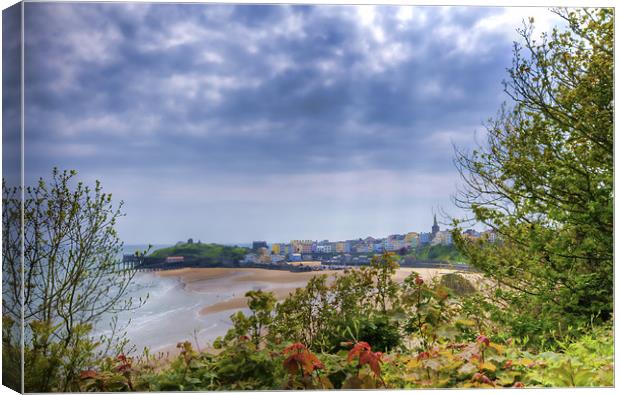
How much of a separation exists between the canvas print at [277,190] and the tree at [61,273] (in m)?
0.01

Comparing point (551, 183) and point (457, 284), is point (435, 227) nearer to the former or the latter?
point (457, 284)

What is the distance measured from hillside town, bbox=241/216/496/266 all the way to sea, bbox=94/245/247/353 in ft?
1.26

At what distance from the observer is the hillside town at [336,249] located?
5227 millimetres

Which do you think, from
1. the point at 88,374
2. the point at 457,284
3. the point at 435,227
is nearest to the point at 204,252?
the point at 88,374

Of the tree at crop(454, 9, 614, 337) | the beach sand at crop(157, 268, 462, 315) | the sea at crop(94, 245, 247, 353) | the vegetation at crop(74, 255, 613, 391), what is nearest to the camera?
the vegetation at crop(74, 255, 613, 391)

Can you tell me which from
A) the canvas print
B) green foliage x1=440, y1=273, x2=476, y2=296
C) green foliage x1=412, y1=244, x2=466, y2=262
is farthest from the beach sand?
green foliage x1=440, y1=273, x2=476, y2=296

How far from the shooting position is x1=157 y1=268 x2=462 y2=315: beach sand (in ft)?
16.9

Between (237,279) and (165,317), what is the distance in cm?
63

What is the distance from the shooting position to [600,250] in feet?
18.4

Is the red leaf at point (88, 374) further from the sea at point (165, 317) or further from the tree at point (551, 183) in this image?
the tree at point (551, 183)

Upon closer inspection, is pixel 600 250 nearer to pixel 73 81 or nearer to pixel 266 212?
pixel 266 212

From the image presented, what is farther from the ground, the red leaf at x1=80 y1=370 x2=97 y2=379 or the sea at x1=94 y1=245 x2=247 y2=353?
the sea at x1=94 y1=245 x2=247 y2=353

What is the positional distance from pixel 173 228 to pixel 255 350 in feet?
3.72

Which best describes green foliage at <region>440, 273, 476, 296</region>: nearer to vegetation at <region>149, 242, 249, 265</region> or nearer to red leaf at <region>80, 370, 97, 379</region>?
vegetation at <region>149, 242, 249, 265</region>
